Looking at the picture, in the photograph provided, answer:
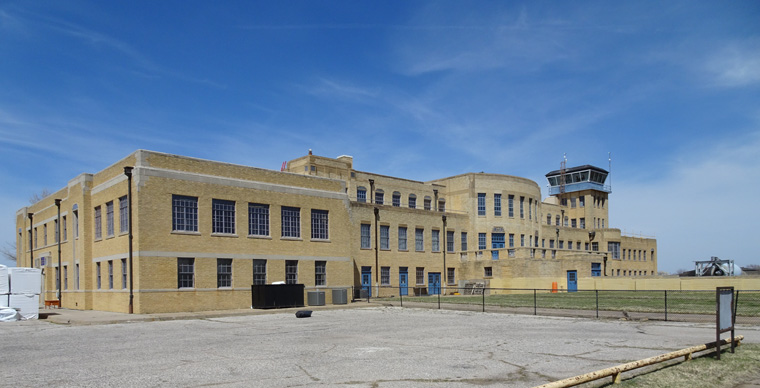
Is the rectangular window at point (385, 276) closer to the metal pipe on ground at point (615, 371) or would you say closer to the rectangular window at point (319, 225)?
the rectangular window at point (319, 225)

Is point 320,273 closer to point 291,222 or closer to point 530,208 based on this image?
point 291,222

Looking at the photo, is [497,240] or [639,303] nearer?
[639,303]

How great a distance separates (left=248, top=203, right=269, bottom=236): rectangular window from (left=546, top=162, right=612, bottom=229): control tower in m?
56.9

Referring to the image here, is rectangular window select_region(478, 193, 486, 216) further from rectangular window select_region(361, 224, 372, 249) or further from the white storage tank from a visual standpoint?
the white storage tank

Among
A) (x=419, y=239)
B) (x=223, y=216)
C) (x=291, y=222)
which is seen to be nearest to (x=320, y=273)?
(x=291, y=222)

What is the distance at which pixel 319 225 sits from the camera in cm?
3912

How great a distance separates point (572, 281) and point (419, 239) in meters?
14.2

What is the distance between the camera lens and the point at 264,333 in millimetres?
19844

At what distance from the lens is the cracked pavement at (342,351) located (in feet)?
36.4

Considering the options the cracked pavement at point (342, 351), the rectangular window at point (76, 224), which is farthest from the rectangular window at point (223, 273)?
the rectangular window at point (76, 224)

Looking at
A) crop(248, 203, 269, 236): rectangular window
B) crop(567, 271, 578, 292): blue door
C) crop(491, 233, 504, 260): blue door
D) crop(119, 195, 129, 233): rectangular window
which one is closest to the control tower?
crop(491, 233, 504, 260): blue door

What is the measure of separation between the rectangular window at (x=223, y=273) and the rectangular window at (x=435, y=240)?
75.9ft

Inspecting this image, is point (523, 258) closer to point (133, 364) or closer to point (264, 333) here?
point (264, 333)

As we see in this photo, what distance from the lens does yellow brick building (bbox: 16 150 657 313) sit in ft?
102
